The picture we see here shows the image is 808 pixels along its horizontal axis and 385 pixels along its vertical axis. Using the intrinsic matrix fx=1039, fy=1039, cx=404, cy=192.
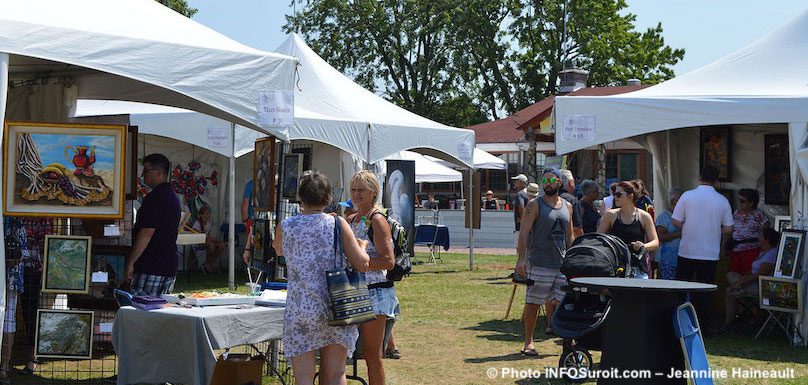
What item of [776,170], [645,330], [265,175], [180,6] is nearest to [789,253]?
[776,170]

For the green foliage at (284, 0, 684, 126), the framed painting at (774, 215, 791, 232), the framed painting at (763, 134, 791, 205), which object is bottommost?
the framed painting at (774, 215, 791, 232)

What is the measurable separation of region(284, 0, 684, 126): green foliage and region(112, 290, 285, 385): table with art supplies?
42335mm

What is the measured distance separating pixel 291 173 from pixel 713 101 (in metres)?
4.21

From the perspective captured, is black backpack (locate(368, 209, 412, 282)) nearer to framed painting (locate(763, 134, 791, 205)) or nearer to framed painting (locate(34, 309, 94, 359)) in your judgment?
framed painting (locate(34, 309, 94, 359))

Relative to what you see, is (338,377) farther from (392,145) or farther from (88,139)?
(392,145)

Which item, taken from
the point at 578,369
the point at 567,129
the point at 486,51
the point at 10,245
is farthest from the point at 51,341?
the point at 486,51

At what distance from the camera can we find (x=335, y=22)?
1971 inches

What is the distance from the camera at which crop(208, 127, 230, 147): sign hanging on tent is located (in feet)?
47.5

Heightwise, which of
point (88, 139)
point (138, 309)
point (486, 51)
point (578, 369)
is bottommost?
point (578, 369)

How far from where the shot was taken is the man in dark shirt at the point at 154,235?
7.31m

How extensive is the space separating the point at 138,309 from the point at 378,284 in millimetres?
1526

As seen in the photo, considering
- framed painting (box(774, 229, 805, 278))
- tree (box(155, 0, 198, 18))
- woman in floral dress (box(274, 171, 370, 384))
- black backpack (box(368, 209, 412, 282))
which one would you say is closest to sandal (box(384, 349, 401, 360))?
black backpack (box(368, 209, 412, 282))

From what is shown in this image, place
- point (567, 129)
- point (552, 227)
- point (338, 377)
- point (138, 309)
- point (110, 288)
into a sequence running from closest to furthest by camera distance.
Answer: point (338, 377) → point (138, 309) → point (110, 288) → point (552, 227) → point (567, 129)

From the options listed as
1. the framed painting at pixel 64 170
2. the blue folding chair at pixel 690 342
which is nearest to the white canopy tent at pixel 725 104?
the blue folding chair at pixel 690 342
